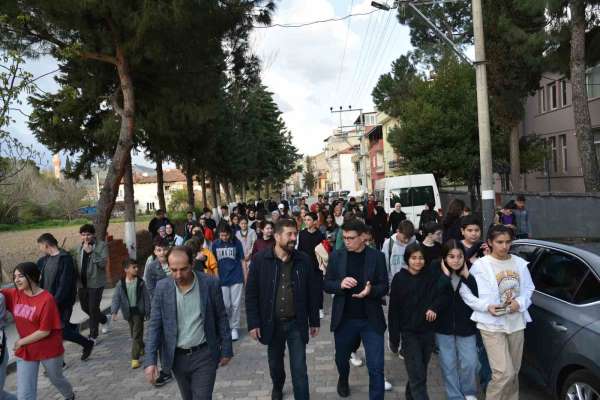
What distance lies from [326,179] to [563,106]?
9774 centimetres

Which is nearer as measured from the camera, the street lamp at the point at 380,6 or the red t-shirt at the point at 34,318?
the red t-shirt at the point at 34,318

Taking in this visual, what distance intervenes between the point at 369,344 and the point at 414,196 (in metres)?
15.7

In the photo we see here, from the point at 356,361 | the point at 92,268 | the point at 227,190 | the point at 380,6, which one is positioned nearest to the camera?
the point at 356,361

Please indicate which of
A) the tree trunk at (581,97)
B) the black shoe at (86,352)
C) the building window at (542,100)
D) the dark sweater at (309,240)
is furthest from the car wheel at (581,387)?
the building window at (542,100)

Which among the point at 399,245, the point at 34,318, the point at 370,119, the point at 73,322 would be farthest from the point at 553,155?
the point at 370,119

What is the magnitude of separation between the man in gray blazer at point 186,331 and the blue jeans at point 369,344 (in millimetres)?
1287

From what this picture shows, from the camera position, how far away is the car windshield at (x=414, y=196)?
19.7 metres

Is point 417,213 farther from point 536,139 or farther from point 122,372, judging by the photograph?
point 122,372

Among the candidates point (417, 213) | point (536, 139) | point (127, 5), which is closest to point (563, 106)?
point (536, 139)

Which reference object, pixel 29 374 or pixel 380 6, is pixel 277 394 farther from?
pixel 380 6

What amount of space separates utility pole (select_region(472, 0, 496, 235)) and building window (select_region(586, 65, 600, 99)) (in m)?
14.4

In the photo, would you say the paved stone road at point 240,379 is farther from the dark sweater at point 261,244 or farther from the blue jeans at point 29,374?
the dark sweater at point 261,244

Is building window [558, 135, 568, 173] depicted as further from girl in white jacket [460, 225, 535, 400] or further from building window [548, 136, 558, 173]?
girl in white jacket [460, 225, 535, 400]

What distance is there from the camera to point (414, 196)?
65.1 feet
